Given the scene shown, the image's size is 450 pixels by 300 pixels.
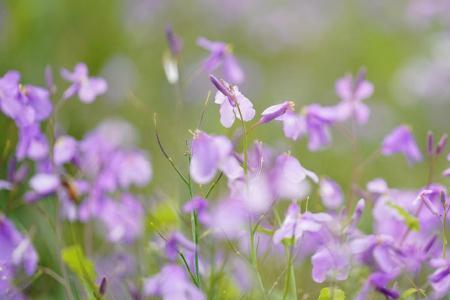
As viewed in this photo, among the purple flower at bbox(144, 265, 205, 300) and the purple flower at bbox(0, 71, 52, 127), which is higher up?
the purple flower at bbox(0, 71, 52, 127)

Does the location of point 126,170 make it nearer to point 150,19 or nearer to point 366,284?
point 366,284

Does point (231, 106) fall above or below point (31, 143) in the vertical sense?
above

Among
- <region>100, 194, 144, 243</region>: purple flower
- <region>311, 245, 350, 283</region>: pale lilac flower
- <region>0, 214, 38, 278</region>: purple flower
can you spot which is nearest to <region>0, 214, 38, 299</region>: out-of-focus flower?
<region>0, 214, 38, 278</region>: purple flower

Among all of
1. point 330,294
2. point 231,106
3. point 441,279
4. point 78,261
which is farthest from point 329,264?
point 78,261

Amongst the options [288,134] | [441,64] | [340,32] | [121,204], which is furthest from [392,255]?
[340,32]

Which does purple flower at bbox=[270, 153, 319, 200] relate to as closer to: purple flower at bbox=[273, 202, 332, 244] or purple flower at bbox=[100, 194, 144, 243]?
purple flower at bbox=[273, 202, 332, 244]

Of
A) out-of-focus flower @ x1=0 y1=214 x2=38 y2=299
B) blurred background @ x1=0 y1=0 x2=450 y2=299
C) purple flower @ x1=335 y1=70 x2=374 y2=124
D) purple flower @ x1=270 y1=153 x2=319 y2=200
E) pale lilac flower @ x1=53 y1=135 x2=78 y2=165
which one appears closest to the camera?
purple flower @ x1=270 y1=153 x2=319 y2=200

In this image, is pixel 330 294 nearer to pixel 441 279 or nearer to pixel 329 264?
pixel 329 264
